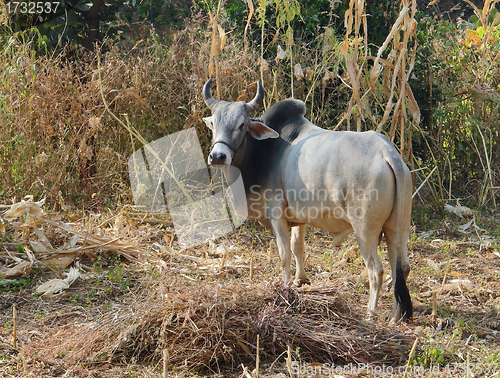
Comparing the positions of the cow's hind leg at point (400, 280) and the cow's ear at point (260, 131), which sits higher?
the cow's ear at point (260, 131)

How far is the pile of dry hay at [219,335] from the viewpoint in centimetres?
319

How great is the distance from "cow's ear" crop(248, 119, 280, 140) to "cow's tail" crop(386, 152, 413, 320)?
1.02 meters

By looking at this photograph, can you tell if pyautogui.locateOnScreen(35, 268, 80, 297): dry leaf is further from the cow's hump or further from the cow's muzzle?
the cow's hump

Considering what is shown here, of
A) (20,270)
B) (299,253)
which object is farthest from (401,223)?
(20,270)

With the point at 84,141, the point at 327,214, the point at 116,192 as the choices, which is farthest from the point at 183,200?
the point at 327,214

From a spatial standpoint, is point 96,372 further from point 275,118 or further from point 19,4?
point 19,4

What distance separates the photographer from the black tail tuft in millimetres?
3674

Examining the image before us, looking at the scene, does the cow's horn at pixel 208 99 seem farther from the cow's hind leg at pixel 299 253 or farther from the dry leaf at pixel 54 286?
the dry leaf at pixel 54 286

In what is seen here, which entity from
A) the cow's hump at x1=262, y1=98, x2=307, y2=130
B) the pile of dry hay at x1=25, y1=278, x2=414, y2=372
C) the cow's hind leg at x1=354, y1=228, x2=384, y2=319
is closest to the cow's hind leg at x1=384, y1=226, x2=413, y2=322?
the cow's hind leg at x1=354, y1=228, x2=384, y2=319

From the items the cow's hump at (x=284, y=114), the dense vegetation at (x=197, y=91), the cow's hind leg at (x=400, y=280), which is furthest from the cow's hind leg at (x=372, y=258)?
the dense vegetation at (x=197, y=91)

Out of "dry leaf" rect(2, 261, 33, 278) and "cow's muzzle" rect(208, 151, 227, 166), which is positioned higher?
"cow's muzzle" rect(208, 151, 227, 166)

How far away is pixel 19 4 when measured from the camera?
6906mm

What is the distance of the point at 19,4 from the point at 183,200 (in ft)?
10.3

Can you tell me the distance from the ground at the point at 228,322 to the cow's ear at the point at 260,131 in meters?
1.12
